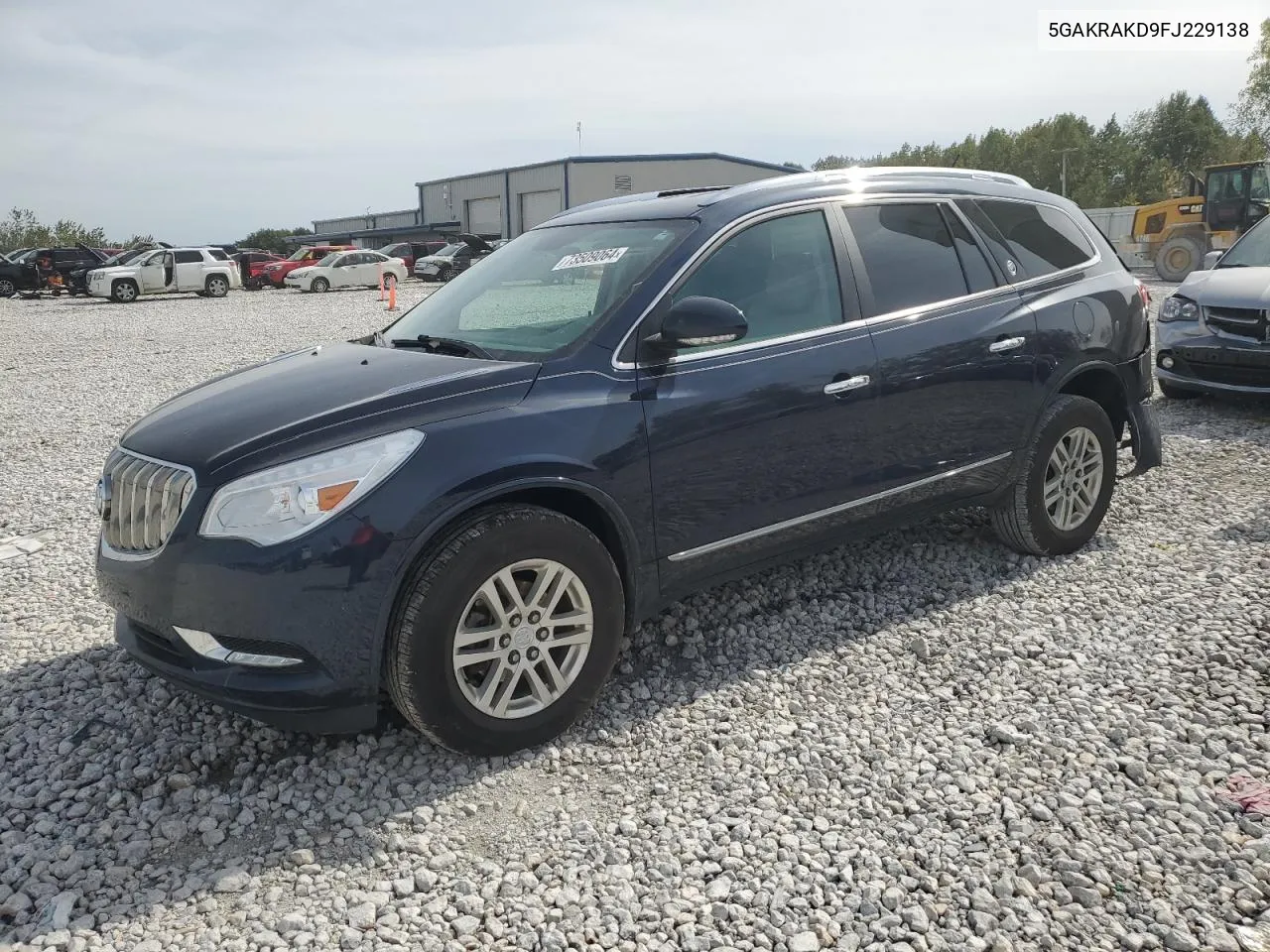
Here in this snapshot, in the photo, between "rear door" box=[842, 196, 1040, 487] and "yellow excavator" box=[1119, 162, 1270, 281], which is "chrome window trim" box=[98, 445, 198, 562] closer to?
"rear door" box=[842, 196, 1040, 487]

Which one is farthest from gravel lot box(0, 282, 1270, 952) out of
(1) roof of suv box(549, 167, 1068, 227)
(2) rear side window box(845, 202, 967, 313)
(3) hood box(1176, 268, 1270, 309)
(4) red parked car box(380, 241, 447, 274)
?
(4) red parked car box(380, 241, 447, 274)

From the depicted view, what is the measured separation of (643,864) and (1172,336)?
783 cm

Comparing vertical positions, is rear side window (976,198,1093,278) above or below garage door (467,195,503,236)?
below

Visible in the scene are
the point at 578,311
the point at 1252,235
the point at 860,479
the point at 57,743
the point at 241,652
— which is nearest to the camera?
the point at 241,652

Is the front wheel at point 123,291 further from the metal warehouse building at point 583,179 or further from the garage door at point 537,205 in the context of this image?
the garage door at point 537,205

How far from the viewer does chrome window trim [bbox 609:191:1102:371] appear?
3680mm

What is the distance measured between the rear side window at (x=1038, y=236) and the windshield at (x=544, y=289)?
1943mm

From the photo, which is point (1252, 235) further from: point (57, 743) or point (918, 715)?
point (57, 743)

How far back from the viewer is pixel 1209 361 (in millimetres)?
8328

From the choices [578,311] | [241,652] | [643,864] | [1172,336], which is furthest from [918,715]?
[1172,336]

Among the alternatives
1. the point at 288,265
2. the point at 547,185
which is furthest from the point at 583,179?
the point at 288,265

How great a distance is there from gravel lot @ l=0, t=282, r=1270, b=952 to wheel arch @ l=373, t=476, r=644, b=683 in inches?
21.7

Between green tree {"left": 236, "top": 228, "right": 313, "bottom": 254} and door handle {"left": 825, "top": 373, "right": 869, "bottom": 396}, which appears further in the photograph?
green tree {"left": 236, "top": 228, "right": 313, "bottom": 254}

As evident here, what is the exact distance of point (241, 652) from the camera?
305cm
